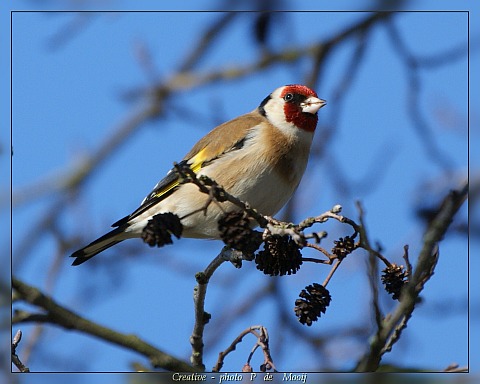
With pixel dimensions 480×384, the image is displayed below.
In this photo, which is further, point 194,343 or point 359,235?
point 194,343

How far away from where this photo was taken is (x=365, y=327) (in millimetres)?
3064

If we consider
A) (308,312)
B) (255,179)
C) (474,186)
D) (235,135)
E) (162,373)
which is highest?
(235,135)

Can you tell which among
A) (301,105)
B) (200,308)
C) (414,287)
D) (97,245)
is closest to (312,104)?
(301,105)

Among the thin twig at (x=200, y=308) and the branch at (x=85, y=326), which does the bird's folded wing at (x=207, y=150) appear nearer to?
the thin twig at (x=200, y=308)

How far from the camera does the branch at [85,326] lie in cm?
202

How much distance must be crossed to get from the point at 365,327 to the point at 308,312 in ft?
2.99

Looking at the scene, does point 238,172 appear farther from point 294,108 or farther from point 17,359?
point 17,359

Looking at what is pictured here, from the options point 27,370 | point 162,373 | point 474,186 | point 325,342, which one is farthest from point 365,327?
point 27,370

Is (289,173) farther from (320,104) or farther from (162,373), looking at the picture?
(162,373)

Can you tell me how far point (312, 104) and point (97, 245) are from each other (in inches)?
49.5

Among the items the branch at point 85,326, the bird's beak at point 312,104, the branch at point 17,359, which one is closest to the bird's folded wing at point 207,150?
the bird's beak at point 312,104

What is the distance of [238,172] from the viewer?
3338 mm

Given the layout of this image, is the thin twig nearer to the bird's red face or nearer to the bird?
the bird

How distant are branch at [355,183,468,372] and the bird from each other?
1283 millimetres
